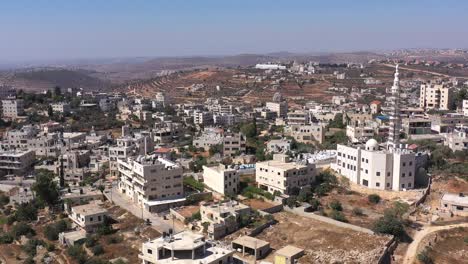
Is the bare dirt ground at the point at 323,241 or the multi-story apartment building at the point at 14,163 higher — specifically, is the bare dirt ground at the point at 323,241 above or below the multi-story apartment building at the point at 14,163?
below

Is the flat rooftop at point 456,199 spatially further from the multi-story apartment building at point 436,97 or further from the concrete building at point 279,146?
the multi-story apartment building at point 436,97

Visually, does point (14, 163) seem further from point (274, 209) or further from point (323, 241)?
point (323, 241)

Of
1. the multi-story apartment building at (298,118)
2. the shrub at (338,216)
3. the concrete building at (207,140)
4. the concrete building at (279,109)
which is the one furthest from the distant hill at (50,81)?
the shrub at (338,216)

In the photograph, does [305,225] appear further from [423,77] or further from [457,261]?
[423,77]

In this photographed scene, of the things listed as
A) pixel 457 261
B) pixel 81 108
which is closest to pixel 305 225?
pixel 457 261

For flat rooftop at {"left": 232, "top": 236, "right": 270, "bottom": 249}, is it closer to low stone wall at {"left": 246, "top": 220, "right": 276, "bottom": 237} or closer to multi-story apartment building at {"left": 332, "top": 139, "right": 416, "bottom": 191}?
low stone wall at {"left": 246, "top": 220, "right": 276, "bottom": 237}
